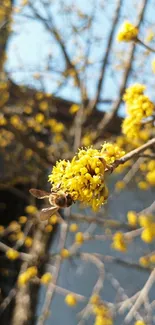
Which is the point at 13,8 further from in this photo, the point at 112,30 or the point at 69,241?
the point at 69,241

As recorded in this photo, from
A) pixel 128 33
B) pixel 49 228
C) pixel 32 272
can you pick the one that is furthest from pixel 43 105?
pixel 128 33

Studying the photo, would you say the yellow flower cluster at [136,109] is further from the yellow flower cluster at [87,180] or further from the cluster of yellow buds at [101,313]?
the cluster of yellow buds at [101,313]

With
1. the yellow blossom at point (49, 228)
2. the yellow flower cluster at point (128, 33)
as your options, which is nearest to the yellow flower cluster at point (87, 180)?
the yellow flower cluster at point (128, 33)

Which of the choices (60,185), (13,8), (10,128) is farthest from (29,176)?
(60,185)

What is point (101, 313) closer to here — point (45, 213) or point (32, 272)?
point (32, 272)

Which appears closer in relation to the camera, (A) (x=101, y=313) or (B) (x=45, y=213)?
(B) (x=45, y=213)

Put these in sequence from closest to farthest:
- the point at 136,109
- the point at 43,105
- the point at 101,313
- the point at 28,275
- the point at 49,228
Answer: the point at 136,109
the point at 101,313
the point at 28,275
the point at 49,228
the point at 43,105

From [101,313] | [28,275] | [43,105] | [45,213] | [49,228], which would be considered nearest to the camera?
[45,213]

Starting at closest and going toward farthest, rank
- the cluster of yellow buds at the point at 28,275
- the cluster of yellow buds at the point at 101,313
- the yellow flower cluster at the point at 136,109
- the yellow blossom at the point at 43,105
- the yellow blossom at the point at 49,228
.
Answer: the yellow flower cluster at the point at 136,109 → the cluster of yellow buds at the point at 101,313 → the cluster of yellow buds at the point at 28,275 → the yellow blossom at the point at 49,228 → the yellow blossom at the point at 43,105
